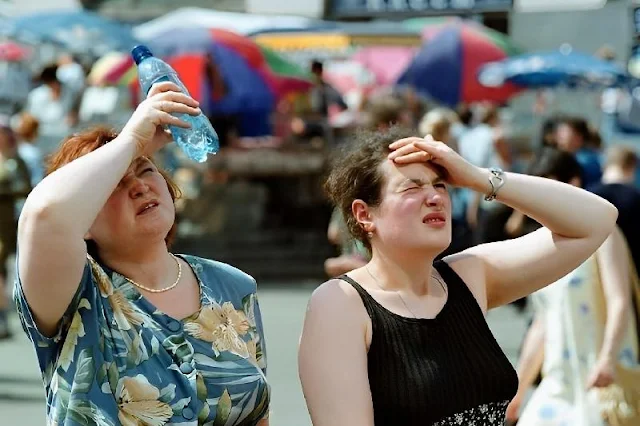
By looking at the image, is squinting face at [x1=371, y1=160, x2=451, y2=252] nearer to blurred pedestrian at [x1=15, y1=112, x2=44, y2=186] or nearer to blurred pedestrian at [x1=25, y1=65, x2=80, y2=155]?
blurred pedestrian at [x1=15, y1=112, x2=44, y2=186]

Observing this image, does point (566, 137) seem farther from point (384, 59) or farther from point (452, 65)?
point (384, 59)

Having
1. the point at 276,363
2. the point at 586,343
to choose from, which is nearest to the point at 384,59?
the point at 276,363

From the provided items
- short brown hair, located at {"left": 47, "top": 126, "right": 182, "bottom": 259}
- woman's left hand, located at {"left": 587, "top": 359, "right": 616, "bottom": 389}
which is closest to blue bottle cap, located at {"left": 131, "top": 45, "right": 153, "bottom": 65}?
short brown hair, located at {"left": 47, "top": 126, "right": 182, "bottom": 259}

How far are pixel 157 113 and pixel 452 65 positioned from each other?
56.5ft

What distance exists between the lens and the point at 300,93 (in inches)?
790

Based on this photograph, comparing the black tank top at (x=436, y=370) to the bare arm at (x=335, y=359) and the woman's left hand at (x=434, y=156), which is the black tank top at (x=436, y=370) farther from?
the woman's left hand at (x=434, y=156)

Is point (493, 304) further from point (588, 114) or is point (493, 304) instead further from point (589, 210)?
point (588, 114)

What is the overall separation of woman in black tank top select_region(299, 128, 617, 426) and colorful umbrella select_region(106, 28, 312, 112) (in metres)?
13.8

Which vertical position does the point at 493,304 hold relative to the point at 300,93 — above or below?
above

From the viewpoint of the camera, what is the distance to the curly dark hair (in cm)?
418

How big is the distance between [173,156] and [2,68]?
109 inches

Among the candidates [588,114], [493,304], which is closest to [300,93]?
[588,114]

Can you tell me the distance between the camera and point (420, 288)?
13.7 ft

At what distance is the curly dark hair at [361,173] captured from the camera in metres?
4.18
